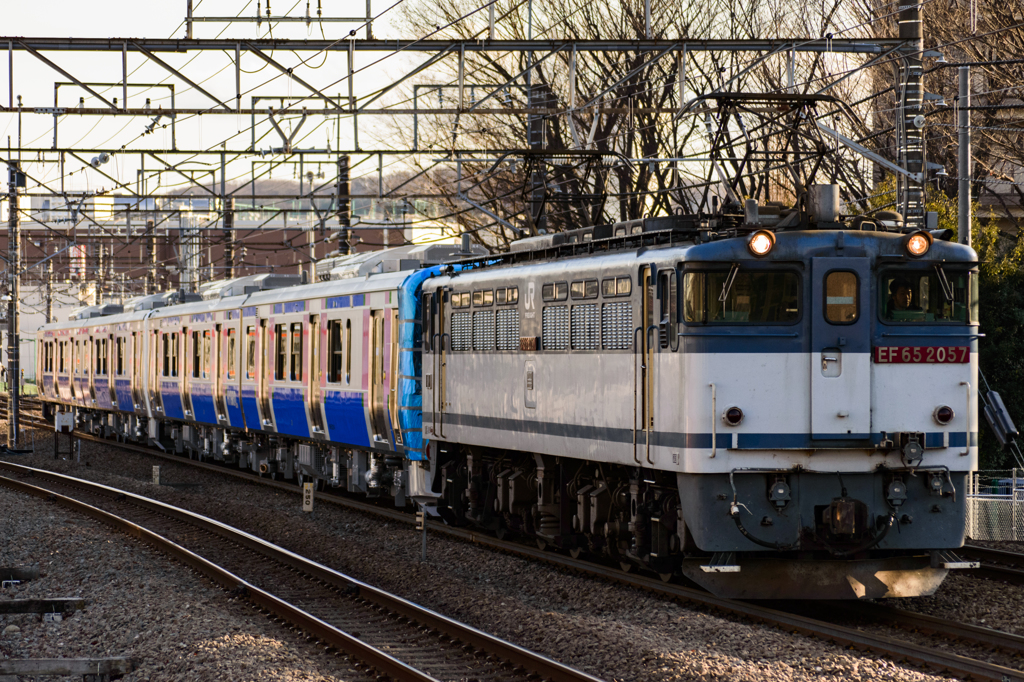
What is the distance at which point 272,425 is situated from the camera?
24812 millimetres

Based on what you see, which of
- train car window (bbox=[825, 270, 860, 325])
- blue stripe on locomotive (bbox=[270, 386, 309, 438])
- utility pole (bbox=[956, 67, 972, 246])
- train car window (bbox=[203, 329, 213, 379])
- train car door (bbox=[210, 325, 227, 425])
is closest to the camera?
train car window (bbox=[825, 270, 860, 325])

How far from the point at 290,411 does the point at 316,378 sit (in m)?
1.61

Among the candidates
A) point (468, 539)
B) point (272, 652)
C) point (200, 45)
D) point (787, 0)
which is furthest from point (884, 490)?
point (787, 0)

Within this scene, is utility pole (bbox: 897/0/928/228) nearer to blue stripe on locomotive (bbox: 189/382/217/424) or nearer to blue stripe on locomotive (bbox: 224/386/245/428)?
blue stripe on locomotive (bbox: 224/386/245/428)

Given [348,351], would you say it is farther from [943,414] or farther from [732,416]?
[943,414]

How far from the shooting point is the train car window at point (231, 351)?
2694cm

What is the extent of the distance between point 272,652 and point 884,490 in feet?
17.1

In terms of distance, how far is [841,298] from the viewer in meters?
11.7

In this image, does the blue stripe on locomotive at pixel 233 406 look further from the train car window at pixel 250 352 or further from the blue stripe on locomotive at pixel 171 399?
the blue stripe on locomotive at pixel 171 399

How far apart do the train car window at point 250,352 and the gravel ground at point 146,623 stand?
7.78 metres

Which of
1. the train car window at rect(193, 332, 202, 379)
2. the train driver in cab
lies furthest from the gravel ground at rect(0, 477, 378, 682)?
the train car window at rect(193, 332, 202, 379)

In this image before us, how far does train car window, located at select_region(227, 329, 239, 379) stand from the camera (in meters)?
26.9

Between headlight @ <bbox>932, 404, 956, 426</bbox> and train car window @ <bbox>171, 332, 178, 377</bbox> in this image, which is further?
train car window @ <bbox>171, 332, 178, 377</bbox>

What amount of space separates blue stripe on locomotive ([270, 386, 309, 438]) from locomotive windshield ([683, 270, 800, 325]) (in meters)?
12.6
